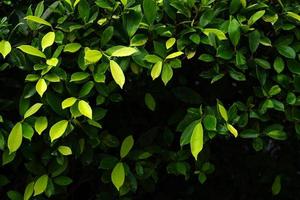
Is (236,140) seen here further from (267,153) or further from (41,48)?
(41,48)

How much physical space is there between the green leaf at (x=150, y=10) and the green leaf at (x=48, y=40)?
353 millimetres

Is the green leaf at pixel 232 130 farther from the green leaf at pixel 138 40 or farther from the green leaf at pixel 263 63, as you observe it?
the green leaf at pixel 138 40

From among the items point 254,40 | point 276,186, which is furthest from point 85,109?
point 276,186

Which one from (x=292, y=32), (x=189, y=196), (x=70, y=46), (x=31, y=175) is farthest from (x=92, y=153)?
(x=292, y=32)

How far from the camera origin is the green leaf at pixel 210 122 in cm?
185

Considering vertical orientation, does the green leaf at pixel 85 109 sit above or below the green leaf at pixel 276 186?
above

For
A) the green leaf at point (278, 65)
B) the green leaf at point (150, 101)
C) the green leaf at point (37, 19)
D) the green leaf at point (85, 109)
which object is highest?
the green leaf at point (37, 19)

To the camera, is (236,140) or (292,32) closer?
(292,32)

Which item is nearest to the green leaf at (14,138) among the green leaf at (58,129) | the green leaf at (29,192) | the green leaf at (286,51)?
the green leaf at (58,129)

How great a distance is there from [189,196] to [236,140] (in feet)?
1.26

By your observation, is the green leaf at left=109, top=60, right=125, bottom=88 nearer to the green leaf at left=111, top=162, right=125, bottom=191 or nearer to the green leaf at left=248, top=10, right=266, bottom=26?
the green leaf at left=111, top=162, right=125, bottom=191

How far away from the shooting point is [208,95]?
225cm

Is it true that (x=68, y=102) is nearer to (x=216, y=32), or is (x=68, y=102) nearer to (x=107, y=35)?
(x=107, y=35)

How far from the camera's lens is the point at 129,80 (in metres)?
2.13
